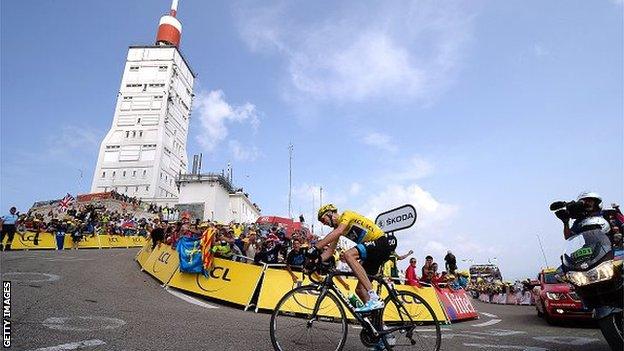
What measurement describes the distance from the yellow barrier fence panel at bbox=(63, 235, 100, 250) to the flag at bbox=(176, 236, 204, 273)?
1731cm

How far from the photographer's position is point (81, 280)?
10.5 meters

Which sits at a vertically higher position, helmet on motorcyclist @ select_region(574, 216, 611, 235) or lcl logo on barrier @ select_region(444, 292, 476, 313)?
helmet on motorcyclist @ select_region(574, 216, 611, 235)

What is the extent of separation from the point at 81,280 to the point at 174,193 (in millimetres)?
89609

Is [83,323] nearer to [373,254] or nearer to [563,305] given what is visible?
[373,254]

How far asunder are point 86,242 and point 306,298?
2671 centimetres

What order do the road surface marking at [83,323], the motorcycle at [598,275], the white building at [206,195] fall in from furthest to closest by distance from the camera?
the white building at [206,195] → the road surface marking at [83,323] → the motorcycle at [598,275]

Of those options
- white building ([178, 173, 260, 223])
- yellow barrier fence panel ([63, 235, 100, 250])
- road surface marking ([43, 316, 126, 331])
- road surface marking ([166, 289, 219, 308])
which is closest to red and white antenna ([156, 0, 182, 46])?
white building ([178, 173, 260, 223])

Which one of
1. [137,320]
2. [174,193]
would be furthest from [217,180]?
[137,320]

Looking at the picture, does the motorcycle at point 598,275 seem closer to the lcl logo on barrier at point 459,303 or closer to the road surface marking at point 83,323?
the road surface marking at point 83,323

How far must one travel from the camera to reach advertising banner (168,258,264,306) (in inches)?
383

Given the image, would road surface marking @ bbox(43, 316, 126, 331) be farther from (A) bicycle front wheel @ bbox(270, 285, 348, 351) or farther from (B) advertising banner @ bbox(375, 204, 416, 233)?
(B) advertising banner @ bbox(375, 204, 416, 233)

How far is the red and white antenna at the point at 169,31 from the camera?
11181 centimetres

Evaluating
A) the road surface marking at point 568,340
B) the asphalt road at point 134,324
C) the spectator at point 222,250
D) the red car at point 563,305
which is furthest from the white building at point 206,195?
the road surface marking at point 568,340

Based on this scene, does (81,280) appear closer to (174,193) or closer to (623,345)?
(623,345)
